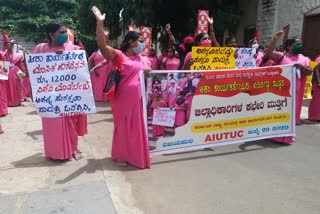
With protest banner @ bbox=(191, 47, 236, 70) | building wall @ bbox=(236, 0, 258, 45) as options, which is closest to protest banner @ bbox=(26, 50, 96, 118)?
protest banner @ bbox=(191, 47, 236, 70)

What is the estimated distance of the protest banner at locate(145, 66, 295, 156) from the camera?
4906mm

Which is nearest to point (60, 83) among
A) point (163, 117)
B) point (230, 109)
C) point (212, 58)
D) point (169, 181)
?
point (163, 117)

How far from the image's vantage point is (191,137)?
5.02m

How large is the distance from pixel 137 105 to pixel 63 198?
140 cm

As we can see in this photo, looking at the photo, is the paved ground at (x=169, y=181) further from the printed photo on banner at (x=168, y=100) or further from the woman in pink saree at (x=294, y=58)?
the woman in pink saree at (x=294, y=58)

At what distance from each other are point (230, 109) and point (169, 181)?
159 cm

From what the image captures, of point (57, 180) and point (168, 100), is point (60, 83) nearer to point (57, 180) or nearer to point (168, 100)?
point (57, 180)

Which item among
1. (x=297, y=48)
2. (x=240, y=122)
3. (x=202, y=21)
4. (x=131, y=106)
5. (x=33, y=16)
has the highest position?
(x=33, y=16)

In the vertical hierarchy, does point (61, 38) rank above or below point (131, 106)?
above

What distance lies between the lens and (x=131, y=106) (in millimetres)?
4441

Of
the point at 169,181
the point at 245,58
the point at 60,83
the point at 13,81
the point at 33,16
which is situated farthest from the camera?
the point at 33,16

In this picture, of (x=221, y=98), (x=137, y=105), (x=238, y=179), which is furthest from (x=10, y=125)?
(x=238, y=179)

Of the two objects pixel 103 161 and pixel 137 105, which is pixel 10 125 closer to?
pixel 103 161

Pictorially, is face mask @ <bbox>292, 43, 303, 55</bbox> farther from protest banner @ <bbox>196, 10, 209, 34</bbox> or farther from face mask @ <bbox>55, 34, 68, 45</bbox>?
face mask @ <bbox>55, 34, 68, 45</bbox>
